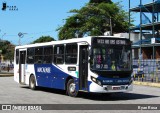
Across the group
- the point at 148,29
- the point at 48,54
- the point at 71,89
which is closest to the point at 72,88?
the point at 71,89

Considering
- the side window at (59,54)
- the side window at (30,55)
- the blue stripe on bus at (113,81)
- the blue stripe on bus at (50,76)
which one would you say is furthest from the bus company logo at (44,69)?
the blue stripe on bus at (113,81)

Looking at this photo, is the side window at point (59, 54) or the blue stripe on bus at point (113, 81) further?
the side window at point (59, 54)

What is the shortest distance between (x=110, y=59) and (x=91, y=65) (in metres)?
0.89

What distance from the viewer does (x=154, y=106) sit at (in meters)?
14.9

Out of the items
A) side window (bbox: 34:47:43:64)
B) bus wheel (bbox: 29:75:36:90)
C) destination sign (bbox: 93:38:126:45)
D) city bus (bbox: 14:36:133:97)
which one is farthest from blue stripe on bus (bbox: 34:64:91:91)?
destination sign (bbox: 93:38:126:45)

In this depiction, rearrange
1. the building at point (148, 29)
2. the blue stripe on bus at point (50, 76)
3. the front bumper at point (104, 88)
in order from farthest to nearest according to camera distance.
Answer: the building at point (148, 29)
the blue stripe on bus at point (50, 76)
the front bumper at point (104, 88)

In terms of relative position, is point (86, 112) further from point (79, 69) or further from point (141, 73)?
point (141, 73)

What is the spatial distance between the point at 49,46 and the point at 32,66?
2676 millimetres

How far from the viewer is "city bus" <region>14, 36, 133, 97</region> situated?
17.4m

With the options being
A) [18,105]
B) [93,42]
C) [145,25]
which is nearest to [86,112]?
[18,105]

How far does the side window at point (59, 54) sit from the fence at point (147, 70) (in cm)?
1244

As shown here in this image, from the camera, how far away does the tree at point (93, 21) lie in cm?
7131

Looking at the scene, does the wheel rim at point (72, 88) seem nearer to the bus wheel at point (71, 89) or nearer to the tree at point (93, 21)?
the bus wheel at point (71, 89)

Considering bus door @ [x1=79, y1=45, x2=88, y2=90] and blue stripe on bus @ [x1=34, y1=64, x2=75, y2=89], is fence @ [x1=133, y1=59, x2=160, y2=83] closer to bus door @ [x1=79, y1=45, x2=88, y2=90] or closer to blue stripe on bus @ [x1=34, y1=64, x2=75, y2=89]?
blue stripe on bus @ [x1=34, y1=64, x2=75, y2=89]
